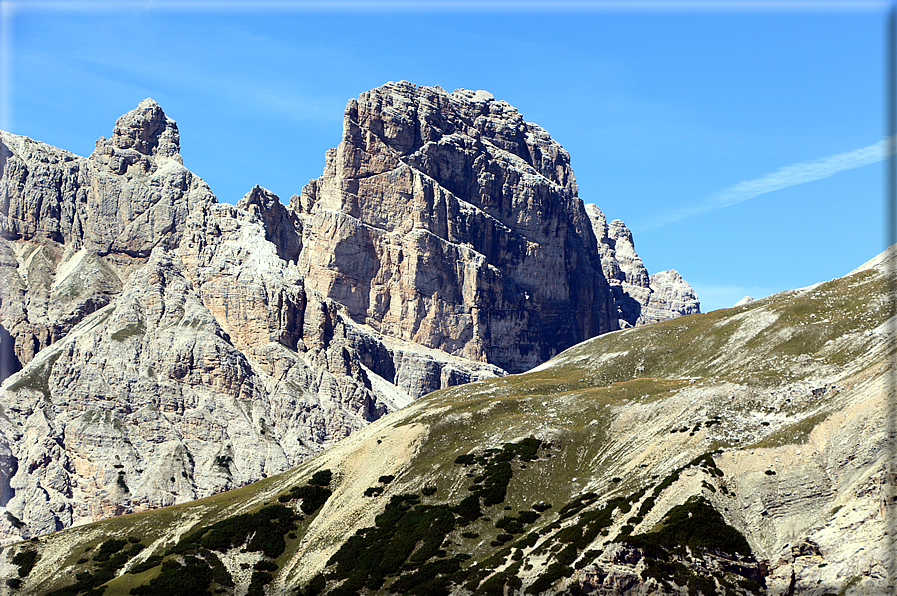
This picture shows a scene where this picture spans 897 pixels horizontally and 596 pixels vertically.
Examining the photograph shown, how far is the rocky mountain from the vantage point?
9538 centimetres

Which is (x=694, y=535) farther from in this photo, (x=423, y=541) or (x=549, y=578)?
(x=423, y=541)

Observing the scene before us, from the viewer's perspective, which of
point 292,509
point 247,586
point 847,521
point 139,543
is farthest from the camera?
point 139,543

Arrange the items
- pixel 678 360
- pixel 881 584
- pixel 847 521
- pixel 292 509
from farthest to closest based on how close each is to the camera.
Answer: pixel 678 360, pixel 292 509, pixel 847 521, pixel 881 584

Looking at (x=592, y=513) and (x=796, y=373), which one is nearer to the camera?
(x=592, y=513)

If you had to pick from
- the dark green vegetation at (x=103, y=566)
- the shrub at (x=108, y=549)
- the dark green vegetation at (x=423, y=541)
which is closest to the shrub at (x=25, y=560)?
the dark green vegetation at (x=103, y=566)

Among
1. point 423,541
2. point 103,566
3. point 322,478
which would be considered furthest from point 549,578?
point 103,566

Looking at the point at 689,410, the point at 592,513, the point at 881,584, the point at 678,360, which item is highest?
the point at 678,360

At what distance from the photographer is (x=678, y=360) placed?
165750 millimetres

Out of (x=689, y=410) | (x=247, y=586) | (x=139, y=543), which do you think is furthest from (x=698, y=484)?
(x=139, y=543)

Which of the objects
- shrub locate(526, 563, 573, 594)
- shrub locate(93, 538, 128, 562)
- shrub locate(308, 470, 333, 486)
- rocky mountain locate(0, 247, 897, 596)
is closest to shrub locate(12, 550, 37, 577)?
rocky mountain locate(0, 247, 897, 596)

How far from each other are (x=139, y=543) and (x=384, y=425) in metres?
46.1

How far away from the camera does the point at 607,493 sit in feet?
382

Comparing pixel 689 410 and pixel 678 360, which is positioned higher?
pixel 678 360

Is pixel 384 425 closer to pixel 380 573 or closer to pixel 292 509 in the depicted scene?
pixel 292 509
